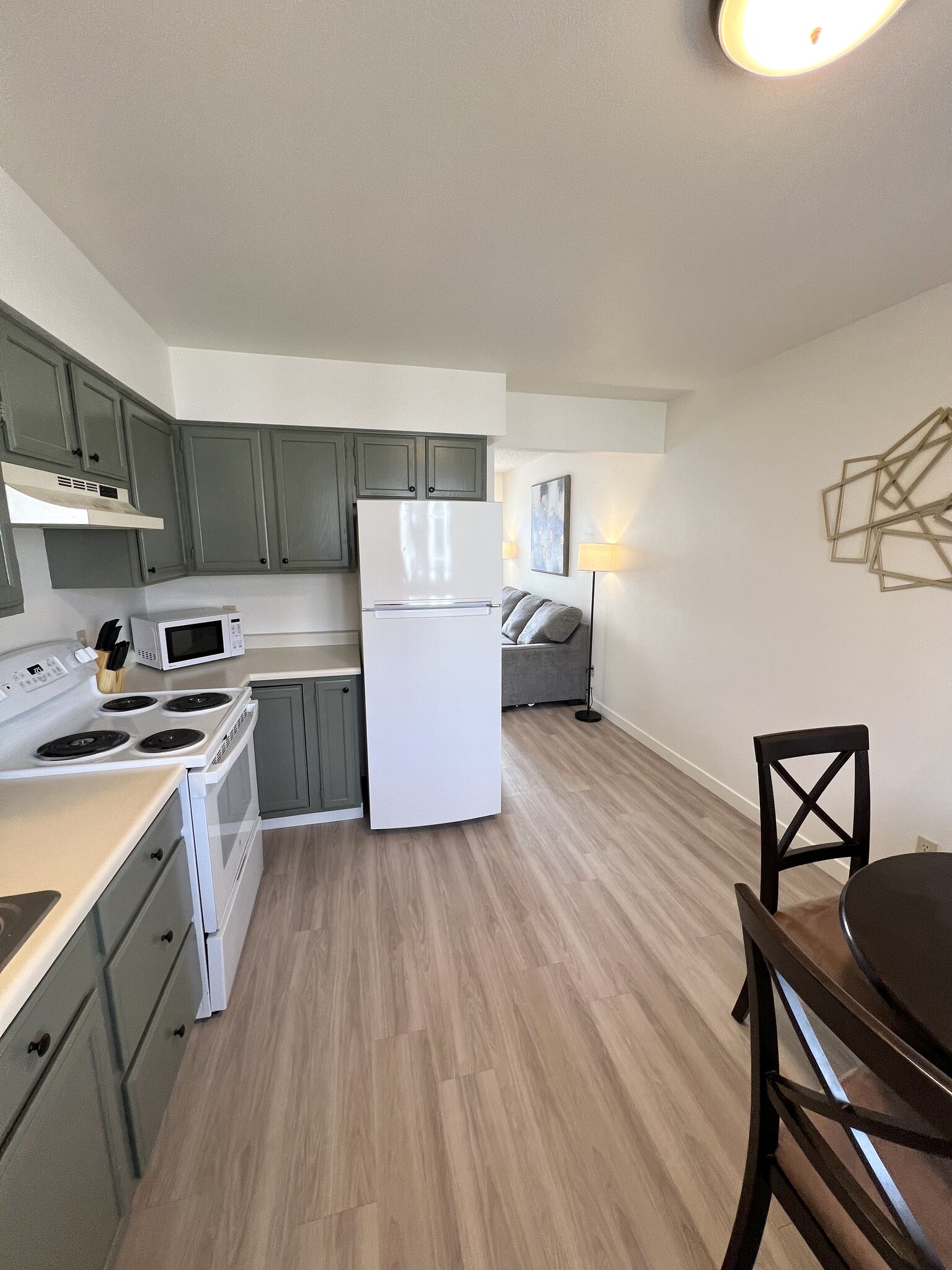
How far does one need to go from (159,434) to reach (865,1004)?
3318 millimetres

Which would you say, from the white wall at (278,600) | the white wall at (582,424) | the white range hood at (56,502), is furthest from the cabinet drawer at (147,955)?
A: the white wall at (582,424)

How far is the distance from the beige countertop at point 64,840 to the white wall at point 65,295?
132 cm

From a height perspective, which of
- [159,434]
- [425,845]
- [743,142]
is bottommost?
[425,845]

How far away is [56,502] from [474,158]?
1427 millimetres

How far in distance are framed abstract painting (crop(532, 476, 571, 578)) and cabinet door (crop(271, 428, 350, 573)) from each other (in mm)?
2970

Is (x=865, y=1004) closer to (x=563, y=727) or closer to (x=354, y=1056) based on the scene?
(x=354, y=1056)

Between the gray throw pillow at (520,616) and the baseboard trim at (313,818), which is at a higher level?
the gray throw pillow at (520,616)

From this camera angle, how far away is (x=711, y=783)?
3.29 m

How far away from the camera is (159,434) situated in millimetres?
2479

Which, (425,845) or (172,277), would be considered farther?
(425,845)

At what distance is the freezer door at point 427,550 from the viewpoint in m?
2.53

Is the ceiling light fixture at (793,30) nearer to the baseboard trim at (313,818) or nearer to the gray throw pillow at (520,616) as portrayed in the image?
the baseboard trim at (313,818)

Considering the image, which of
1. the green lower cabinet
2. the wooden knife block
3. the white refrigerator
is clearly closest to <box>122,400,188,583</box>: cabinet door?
the wooden knife block

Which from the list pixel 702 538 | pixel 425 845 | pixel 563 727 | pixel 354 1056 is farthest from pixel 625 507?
pixel 354 1056
